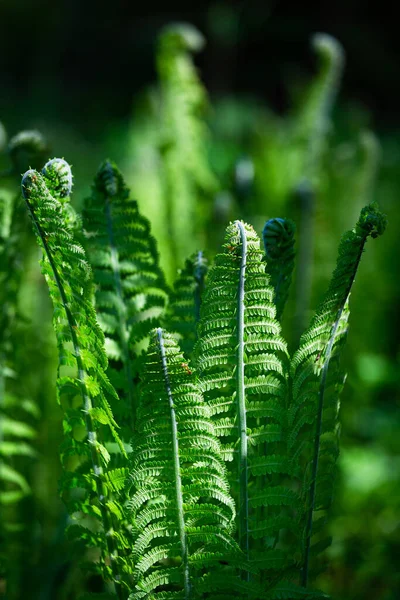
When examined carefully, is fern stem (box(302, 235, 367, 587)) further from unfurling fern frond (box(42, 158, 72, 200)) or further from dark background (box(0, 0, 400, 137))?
dark background (box(0, 0, 400, 137))

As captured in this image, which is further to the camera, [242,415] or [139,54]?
[139,54]

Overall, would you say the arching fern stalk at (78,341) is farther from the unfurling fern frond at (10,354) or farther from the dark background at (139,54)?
the dark background at (139,54)

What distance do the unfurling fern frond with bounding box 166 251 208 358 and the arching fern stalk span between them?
137 mm

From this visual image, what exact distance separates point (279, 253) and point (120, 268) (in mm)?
190

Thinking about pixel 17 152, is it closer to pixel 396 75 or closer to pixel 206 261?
pixel 206 261

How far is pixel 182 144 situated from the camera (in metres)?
1.43

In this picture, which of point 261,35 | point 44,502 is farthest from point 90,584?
point 261,35

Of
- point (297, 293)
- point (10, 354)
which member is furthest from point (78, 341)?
point (297, 293)

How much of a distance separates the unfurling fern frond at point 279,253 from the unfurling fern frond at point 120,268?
15 centimetres

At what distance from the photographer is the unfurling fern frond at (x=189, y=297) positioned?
70 cm

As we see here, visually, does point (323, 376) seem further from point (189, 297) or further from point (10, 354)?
point (10, 354)

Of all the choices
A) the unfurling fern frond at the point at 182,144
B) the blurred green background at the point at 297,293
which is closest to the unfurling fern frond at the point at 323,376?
the blurred green background at the point at 297,293

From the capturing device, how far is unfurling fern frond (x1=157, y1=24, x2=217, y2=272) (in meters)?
1.38

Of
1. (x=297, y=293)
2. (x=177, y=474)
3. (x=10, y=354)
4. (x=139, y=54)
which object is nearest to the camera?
(x=177, y=474)
